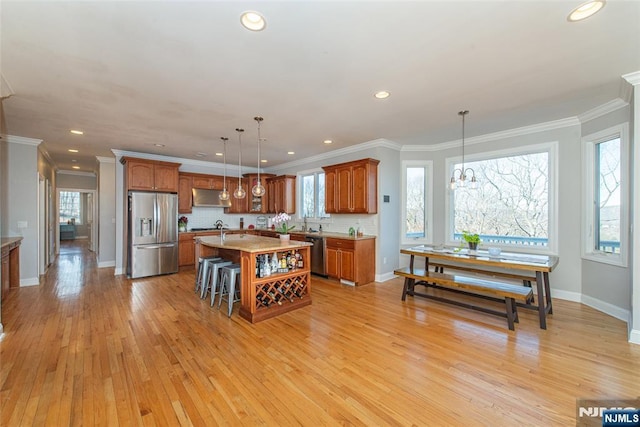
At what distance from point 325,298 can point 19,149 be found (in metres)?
6.08

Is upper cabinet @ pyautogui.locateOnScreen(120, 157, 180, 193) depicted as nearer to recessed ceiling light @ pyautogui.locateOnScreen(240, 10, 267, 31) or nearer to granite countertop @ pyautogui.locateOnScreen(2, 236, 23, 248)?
granite countertop @ pyautogui.locateOnScreen(2, 236, 23, 248)

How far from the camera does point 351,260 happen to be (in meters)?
4.86

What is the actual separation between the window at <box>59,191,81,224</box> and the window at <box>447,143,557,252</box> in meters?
15.2

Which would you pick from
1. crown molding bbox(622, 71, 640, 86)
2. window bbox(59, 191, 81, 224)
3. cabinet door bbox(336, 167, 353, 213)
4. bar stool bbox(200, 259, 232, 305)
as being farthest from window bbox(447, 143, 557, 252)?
window bbox(59, 191, 81, 224)

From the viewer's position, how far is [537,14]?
1.80m

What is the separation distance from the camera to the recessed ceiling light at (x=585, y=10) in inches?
68.0

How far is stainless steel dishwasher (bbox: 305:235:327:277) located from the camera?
542 cm

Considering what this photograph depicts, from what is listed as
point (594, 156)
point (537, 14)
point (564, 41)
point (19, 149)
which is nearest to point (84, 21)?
point (537, 14)

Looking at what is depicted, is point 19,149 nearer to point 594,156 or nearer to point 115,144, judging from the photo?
point 115,144

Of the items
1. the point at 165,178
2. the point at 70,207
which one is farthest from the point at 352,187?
the point at 70,207

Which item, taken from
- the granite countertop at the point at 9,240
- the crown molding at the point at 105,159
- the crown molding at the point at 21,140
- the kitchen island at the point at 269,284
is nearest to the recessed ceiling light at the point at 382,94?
the kitchen island at the point at 269,284

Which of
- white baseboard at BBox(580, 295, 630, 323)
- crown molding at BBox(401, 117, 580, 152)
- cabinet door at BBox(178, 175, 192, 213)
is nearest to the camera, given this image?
white baseboard at BBox(580, 295, 630, 323)

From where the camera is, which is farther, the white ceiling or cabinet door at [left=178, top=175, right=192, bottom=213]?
cabinet door at [left=178, top=175, right=192, bottom=213]

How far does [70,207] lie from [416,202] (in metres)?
14.7
